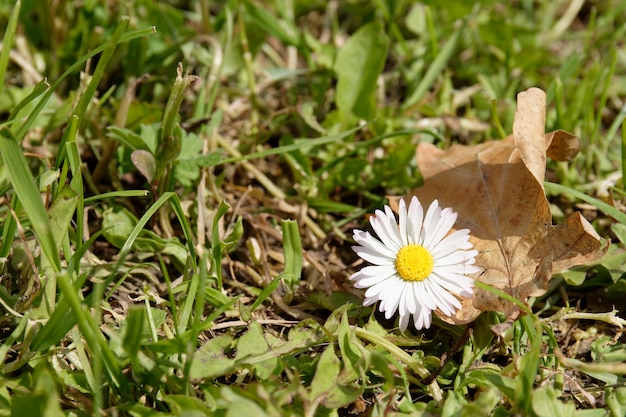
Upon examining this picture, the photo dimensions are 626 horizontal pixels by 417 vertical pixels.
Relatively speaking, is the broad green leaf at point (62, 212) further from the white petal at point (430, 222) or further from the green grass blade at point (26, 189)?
the white petal at point (430, 222)

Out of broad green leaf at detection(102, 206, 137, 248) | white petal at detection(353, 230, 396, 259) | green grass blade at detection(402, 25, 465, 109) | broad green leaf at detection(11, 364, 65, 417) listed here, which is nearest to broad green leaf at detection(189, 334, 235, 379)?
broad green leaf at detection(11, 364, 65, 417)

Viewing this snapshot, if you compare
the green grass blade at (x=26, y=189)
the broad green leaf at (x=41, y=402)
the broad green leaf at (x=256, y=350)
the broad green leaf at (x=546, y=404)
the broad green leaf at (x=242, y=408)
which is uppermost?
the green grass blade at (x=26, y=189)

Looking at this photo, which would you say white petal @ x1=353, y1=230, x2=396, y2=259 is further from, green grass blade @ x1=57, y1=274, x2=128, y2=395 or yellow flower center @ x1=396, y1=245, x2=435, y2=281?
green grass blade @ x1=57, y1=274, x2=128, y2=395

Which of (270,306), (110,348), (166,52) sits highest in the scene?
(166,52)

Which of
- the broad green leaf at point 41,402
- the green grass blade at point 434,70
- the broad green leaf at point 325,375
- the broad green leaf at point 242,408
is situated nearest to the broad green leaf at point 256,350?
the broad green leaf at point 325,375

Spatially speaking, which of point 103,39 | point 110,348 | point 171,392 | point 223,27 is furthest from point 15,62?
point 171,392

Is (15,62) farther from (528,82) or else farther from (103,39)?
(528,82)
